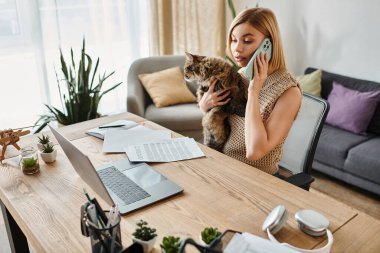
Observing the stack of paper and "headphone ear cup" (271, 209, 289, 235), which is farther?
the stack of paper

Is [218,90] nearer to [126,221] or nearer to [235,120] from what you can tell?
[235,120]

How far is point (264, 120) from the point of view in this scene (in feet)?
4.92

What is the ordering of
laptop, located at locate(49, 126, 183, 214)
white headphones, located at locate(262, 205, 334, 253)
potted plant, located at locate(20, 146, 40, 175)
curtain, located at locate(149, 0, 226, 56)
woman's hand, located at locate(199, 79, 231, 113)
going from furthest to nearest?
curtain, located at locate(149, 0, 226, 56) < woman's hand, located at locate(199, 79, 231, 113) < potted plant, located at locate(20, 146, 40, 175) < laptop, located at locate(49, 126, 183, 214) < white headphones, located at locate(262, 205, 334, 253)

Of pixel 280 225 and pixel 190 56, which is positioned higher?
pixel 190 56

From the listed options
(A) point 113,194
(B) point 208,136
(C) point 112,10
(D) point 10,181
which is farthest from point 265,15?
(C) point 112,10

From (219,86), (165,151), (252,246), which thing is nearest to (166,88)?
(219,86)

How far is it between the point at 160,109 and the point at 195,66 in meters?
1.51

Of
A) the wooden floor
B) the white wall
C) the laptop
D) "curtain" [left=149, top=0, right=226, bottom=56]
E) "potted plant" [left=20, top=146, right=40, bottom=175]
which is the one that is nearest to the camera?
the laptop

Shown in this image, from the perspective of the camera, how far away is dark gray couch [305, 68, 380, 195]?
96.7 inches

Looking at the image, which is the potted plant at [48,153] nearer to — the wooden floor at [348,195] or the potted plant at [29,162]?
the potted plant at [29,162]

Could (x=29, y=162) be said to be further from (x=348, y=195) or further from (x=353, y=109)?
(x=353, y=109)

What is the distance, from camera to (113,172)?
135 cm

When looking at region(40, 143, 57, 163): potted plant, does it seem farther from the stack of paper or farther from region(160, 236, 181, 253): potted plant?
region(160, 236, 181, 253): potted plant

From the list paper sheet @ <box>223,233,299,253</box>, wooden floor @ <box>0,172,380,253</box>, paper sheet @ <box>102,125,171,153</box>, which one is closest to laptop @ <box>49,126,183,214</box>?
paper sheet @ <box>102,125,171,153</box>
